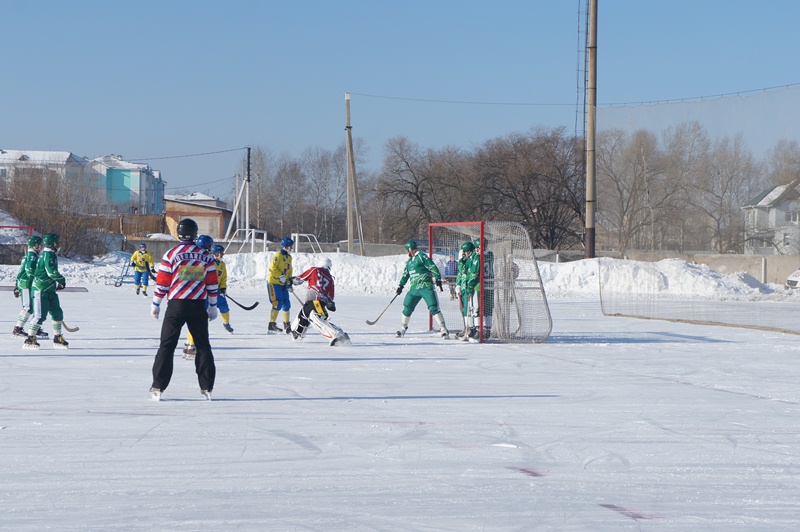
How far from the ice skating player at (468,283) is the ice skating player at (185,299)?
21.1 feet

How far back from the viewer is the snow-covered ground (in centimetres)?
416

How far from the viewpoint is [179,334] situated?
6973 mm

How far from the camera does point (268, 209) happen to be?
249ft

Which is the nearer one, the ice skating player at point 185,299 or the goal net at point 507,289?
the ice skating player at point 185,299

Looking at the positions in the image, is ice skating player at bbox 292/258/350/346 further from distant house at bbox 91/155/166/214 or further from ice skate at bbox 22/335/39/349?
distant house at bbox 91/155/166/214

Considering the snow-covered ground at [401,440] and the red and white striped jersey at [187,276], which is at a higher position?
the red and white striped jersey at [187,276]

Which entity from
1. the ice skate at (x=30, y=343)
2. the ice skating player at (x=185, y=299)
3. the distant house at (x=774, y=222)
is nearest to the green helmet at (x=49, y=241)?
the ice skate at (x=30, y=343)

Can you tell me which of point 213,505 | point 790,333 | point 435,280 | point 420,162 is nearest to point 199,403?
point 213,505

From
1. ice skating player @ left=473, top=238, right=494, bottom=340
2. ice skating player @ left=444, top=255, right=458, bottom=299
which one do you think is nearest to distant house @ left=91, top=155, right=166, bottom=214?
ice skating player @ left=444, top=255, right=458, bottom=299

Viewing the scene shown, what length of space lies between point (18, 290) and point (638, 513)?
31.9 feet

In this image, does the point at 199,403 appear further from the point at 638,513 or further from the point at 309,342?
the point at 309,342

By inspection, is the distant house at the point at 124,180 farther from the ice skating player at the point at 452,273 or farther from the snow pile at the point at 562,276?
the ice skating player at the point at 452,273

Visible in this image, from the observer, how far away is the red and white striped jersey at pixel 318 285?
39.3ft

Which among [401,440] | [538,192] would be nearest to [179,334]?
[401,440]
